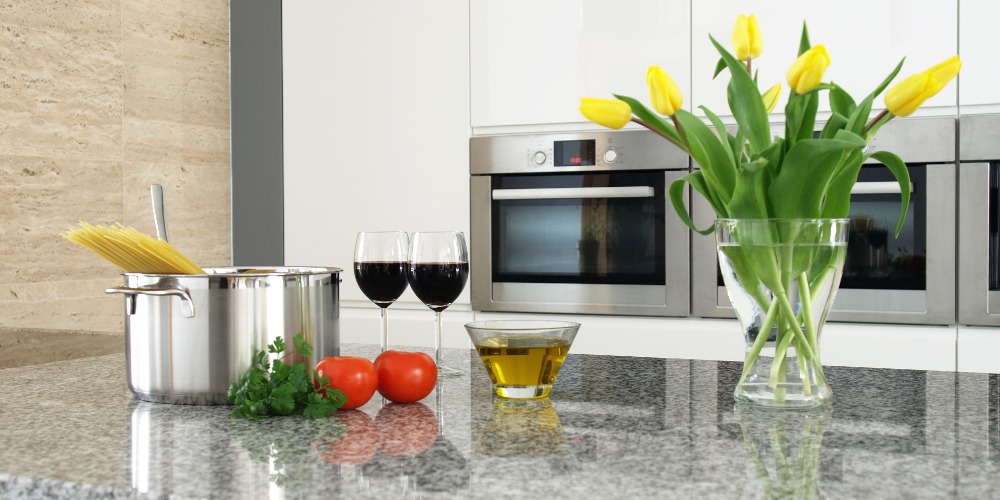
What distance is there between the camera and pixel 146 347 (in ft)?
2.45

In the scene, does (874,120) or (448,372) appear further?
(448,372)

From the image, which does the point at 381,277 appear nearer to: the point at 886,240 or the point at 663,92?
the point at 663,92

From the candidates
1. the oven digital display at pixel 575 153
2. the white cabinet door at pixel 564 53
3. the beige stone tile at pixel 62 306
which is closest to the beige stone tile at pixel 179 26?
the beige stone tile at pixel 62 306

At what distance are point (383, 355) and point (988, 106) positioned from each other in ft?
6.15

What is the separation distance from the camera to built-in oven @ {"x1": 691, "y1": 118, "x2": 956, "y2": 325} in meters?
2.00

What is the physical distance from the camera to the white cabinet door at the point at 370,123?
2410 millimetres

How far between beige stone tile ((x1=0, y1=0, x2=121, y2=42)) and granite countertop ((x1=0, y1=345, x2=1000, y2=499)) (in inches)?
70.3

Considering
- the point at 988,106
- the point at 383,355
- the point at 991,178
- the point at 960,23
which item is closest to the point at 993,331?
the point at 991,178

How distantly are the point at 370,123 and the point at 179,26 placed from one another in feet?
2.41

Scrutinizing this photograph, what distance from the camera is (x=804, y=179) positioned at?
27.0 inches

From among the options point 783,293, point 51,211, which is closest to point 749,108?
point 783,293

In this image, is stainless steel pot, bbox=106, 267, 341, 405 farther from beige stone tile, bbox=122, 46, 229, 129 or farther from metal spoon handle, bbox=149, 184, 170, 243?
beige stone tile, bbox=122, 46, 229, 129

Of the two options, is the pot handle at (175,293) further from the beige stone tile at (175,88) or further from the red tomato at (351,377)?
the beige stone tile at (175,88)

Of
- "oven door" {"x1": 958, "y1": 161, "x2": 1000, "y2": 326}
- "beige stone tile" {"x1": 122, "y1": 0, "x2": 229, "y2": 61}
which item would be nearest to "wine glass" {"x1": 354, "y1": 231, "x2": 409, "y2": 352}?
"oven door" {"x1": 958, "y1": 161, "x2": 1000, "y2": 326}
